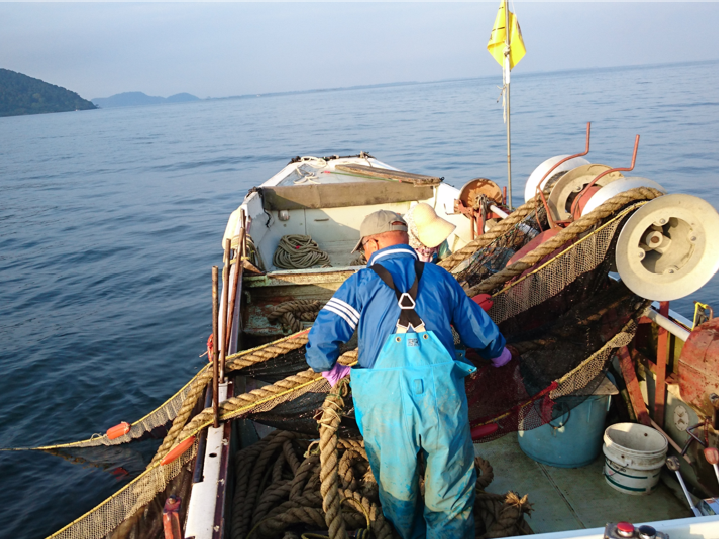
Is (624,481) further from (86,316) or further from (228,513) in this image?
(86,316)

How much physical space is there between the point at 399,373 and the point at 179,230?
15123 mm

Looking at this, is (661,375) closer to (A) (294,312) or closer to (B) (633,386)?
(B) (633,386)

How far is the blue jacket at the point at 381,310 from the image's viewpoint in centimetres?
236

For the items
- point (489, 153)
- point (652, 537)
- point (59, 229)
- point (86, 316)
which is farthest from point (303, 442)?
point (489, 153)

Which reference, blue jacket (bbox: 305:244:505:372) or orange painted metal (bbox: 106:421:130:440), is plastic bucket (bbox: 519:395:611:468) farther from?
orange painted metal (bbox: 106:421:130:440)

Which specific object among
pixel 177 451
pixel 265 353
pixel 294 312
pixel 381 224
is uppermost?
pixel 381 224

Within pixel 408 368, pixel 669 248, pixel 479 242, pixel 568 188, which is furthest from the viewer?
pixel 568 188

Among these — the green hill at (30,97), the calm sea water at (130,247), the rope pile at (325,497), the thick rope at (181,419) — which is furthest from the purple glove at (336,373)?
the green hill at (30,97)

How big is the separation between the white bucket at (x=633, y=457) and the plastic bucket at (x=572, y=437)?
12 cm

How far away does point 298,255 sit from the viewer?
7.52 m

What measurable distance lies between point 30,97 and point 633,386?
179m

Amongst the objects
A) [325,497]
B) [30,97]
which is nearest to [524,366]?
[325,497]

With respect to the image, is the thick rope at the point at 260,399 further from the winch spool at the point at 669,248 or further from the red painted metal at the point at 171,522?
Result: the winch spool at the point at 669,248

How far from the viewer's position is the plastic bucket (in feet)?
11.4
